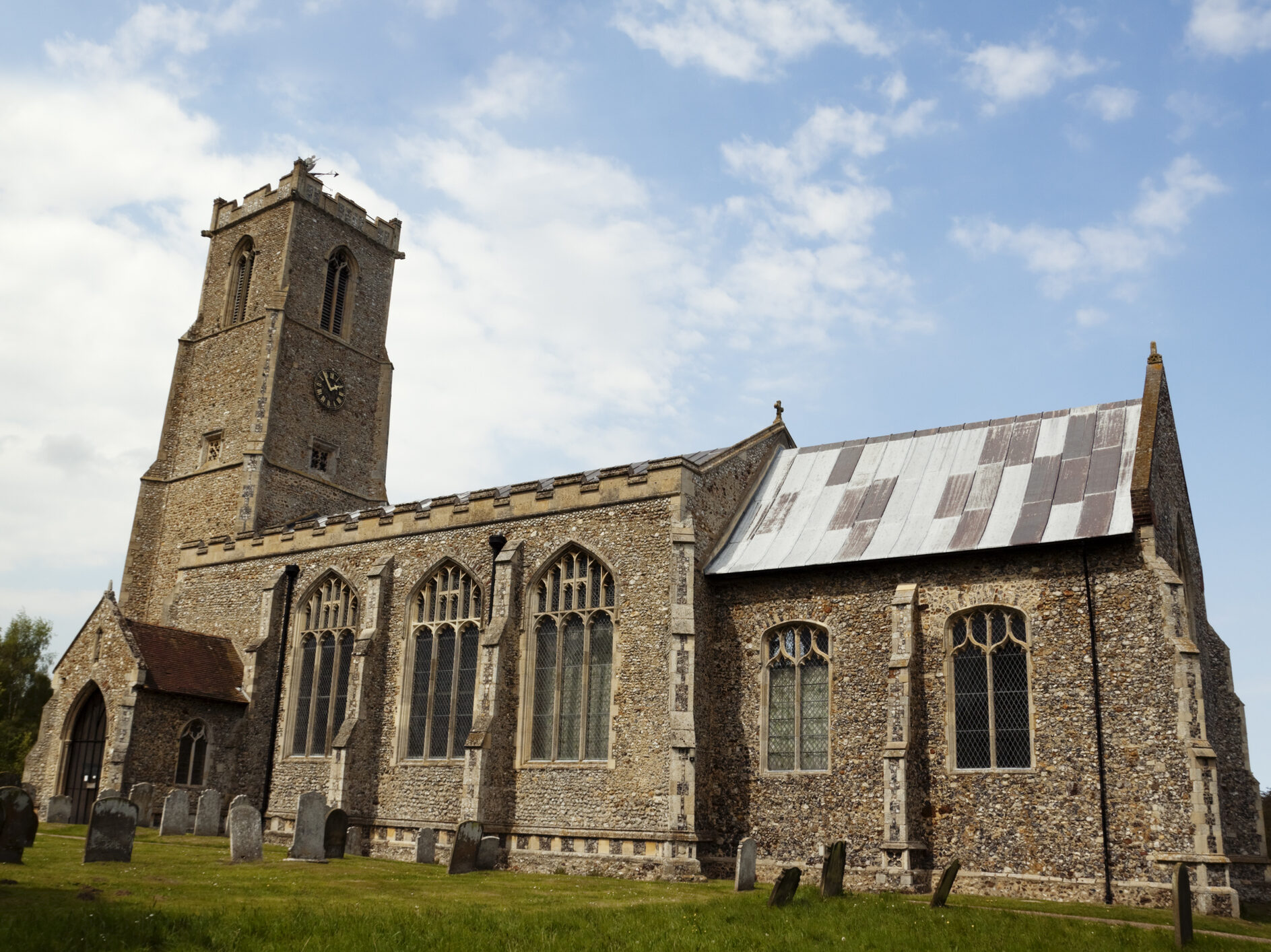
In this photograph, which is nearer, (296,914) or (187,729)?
(296,914)

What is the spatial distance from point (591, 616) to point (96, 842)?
10.3 m

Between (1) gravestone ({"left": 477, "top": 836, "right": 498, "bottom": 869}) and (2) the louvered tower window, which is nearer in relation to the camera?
(1) gravestone ({"left": 477, "top": 836, "right": 498, "bottom": 869})

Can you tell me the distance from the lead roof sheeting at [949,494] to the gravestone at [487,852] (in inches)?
272

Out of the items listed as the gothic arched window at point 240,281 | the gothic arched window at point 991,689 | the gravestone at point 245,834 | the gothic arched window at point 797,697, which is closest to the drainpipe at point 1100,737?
the gothic arched window at point 991,689

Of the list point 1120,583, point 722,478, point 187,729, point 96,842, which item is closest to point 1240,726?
point 1120,583

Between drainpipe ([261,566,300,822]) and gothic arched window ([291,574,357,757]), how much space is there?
18.0 inches

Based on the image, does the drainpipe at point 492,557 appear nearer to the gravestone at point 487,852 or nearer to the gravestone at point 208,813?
the gravestone at point 487,852

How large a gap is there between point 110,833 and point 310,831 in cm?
337

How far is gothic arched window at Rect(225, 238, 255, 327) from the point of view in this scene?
123 ft

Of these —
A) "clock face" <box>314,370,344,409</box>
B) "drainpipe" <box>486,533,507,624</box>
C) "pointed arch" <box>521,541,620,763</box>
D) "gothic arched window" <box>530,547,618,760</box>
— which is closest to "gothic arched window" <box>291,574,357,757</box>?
"drainpipe" <box>486,533,507,624</box>

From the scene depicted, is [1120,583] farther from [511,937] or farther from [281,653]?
[281,653]

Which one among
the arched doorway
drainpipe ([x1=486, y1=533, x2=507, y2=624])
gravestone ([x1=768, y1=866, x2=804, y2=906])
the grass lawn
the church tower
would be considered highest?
the church tower

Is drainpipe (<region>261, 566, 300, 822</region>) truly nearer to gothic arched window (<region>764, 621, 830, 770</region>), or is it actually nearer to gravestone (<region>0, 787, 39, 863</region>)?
gravestone (<region>0, 787, 39, 863</region>)

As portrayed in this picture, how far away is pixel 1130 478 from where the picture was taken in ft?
66.2
